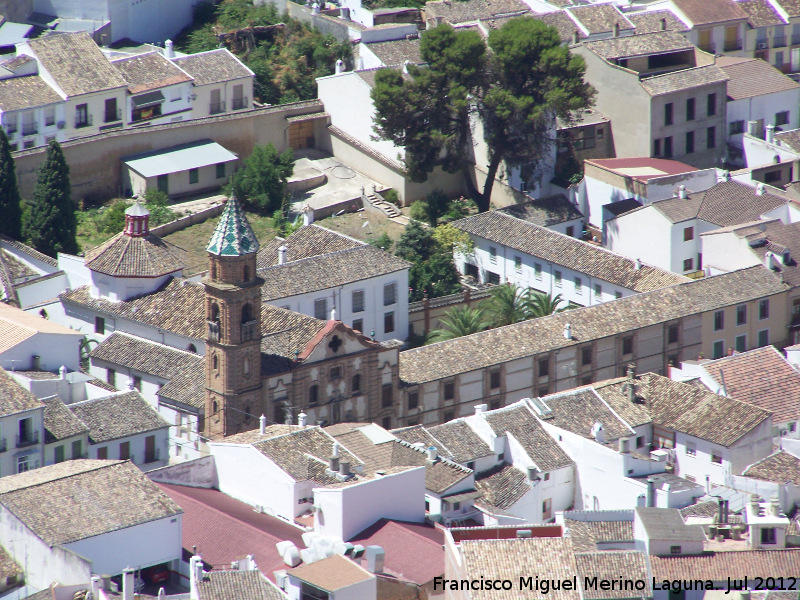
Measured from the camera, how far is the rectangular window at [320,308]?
319ft

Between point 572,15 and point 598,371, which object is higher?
point 572,15

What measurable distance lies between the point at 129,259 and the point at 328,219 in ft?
61.0

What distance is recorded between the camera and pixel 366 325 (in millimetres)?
99875

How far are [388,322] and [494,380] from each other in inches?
387

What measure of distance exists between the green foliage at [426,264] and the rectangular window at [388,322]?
3.14m

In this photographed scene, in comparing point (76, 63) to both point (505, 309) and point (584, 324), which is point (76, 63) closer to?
point (505, 309)

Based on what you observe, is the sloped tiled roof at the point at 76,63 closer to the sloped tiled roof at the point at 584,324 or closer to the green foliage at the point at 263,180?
the green foliage at the point at 263,180

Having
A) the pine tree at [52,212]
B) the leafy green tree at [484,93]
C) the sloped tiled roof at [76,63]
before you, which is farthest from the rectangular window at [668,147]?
the pine tree at [52,212]

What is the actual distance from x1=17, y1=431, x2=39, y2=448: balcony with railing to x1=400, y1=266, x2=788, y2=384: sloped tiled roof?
19.1 m

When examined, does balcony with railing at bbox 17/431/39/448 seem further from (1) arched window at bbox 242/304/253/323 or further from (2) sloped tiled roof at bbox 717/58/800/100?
(2) sloped tiled roof at bbox 717/58/800/100

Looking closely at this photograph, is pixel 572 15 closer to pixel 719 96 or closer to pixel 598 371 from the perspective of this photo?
pixel 719 96

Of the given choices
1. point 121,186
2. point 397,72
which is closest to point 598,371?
point 397,72

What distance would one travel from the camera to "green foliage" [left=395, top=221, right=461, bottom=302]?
342 ft

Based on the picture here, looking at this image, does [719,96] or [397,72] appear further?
[719,96]
